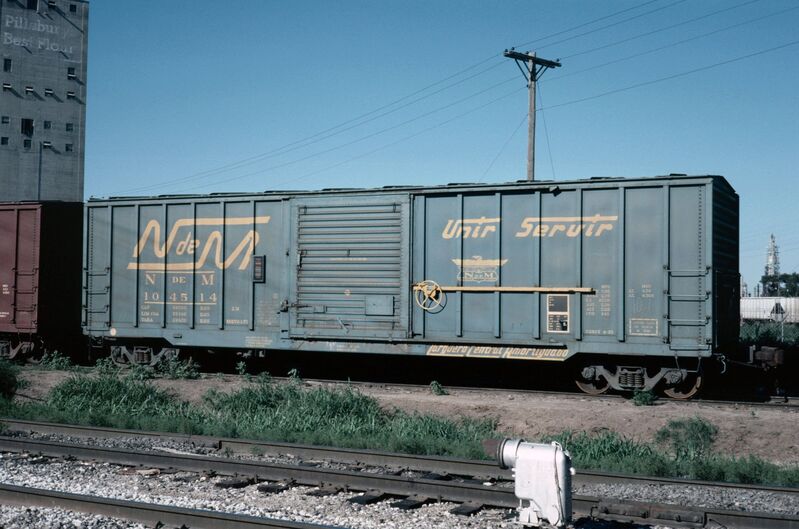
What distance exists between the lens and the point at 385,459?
923cm

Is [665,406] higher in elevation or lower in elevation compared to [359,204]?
lower

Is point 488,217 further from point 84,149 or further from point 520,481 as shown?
point 84,149

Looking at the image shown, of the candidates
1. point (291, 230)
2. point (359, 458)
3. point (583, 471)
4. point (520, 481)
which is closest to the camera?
point (520, 481)

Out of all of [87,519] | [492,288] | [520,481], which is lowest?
[87,519]

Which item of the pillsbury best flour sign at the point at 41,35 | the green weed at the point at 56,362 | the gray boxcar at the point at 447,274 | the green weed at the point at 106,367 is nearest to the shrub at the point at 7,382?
the green weed at the point at 106,367

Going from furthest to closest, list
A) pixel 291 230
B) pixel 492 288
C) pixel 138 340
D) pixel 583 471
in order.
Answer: pixel 138 340 < pixel 291 230 < pixel 492 288 < pixel 583 471

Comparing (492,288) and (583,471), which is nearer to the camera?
(583,471)

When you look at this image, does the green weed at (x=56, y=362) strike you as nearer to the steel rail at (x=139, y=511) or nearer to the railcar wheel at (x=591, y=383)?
the railcar wheel at (x=591, y=383)

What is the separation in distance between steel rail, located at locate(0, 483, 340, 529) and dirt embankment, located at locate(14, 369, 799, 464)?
6.63 meters

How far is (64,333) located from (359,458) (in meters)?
13.2

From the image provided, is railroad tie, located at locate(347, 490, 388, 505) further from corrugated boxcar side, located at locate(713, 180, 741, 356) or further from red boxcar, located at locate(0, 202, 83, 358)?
red boxcar, located at locate(0, 202, 83, 358)

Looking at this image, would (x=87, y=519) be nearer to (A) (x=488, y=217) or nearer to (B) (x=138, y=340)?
(A) (x=488, y=217)

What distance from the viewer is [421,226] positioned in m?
15.8

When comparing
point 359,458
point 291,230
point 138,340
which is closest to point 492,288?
point 291,230
